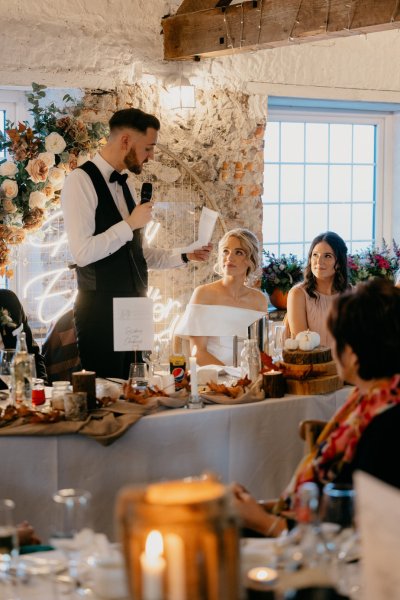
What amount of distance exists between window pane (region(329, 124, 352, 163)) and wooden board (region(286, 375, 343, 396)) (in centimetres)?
361

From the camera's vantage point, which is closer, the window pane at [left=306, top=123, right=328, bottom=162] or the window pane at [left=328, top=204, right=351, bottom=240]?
the window pane at [left=306, top=123, right=328, bottom=162]

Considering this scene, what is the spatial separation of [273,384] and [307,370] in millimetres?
156

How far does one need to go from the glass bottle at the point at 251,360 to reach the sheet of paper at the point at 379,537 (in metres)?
2.39

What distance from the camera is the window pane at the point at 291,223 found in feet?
22.2

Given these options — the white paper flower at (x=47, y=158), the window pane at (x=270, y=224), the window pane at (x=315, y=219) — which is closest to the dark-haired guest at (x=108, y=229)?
the white paper flower at (x=47, y=158)

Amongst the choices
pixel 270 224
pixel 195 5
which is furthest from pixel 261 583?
pixel 270 224

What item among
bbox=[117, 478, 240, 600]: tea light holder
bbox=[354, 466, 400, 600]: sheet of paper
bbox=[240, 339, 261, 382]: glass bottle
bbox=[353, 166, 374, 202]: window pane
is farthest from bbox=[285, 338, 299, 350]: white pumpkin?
bbox=[353, 166, 374, 202]: window pane

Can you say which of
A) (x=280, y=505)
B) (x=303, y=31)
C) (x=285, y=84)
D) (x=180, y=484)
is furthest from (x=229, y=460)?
(x=285, y=84)

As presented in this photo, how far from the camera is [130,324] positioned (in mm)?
3527

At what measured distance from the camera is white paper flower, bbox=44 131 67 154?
4.93m

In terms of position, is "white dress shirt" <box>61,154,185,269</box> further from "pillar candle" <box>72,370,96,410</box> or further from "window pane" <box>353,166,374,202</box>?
"window pane" <box>353,166,374,202</box>

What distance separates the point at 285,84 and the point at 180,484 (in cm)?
528

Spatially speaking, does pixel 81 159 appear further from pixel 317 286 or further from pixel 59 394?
pixel 59 394

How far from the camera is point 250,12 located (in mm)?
5348
